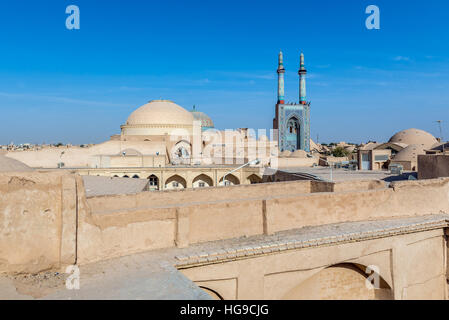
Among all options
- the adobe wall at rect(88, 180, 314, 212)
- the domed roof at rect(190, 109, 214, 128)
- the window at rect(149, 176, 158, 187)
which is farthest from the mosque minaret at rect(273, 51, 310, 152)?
the adobe wall at rect(88, 180, 314, 212)

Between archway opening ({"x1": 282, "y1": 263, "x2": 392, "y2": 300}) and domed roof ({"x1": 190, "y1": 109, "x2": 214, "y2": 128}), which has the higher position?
domed roof ({"x1": 190, "y1": 109, "x2": 214, "y2": 128})

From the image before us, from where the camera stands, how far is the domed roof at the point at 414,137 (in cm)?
3991

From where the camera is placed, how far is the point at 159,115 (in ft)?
134

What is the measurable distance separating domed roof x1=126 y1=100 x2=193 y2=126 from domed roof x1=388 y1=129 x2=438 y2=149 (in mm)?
26308

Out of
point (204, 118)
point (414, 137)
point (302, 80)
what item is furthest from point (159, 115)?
point (414, 137)

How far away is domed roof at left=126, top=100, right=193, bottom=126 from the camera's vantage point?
4047 cm

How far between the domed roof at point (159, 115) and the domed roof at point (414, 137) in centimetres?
2631

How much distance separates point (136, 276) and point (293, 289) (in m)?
3.09

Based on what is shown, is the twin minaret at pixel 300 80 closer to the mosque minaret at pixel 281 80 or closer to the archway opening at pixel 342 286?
the mosque minaret at pixel 281 80

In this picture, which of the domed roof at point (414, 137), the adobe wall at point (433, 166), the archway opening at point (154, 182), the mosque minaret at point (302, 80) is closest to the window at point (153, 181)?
the archway opening at point (154, 182)

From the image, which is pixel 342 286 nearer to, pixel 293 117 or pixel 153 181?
pixel 153 181

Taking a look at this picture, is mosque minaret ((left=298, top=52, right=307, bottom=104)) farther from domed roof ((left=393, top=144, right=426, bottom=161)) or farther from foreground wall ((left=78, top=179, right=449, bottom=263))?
foreground wall ((left=78, top=179, right=449, bottom=263))

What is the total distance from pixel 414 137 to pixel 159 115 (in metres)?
31.3
